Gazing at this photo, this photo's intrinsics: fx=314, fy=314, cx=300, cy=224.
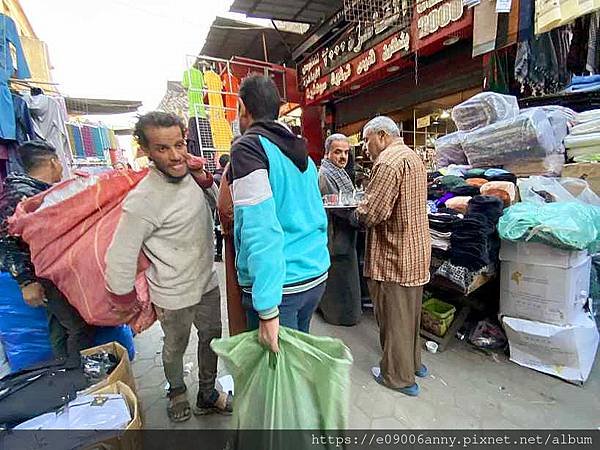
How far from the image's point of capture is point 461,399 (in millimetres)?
1743

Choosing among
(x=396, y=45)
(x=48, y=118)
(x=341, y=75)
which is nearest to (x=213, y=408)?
(x=48, y=118)

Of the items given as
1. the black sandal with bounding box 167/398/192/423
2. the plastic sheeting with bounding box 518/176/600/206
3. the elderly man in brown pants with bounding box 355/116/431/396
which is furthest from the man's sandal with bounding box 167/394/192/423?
the plastic sheeting with bounding box 518/176/600/206

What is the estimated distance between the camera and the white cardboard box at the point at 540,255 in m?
1.74

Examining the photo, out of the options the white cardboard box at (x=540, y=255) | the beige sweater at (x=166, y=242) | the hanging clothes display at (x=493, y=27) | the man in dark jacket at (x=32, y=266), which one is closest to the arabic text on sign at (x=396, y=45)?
the hanging clothes display at (x=493, y=27)

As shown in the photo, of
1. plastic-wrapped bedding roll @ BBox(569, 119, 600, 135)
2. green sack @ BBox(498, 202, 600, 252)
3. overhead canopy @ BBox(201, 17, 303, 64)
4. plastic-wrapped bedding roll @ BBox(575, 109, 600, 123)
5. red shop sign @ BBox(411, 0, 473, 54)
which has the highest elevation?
overhead canopy @ BBox(201, 17, 303, 64)

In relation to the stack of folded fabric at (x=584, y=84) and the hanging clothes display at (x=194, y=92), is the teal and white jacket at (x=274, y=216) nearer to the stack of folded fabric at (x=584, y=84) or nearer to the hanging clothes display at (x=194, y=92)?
the stack of folded fabric at (x=584, y=84)

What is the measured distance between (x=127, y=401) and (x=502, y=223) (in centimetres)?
213

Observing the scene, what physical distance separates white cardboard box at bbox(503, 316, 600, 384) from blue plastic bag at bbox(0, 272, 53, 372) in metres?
2.93

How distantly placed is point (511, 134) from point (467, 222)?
1000mm

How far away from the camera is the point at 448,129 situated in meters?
5.44

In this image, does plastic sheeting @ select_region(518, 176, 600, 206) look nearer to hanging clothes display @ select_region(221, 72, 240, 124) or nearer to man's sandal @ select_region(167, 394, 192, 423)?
man's sandal @ select_region(167, 394, 192, 423)

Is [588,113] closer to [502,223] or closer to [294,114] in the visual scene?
[502,223]

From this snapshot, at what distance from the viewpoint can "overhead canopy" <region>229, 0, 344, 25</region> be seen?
498 cm

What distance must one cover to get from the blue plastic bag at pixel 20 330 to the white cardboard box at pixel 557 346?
9.62 ft
